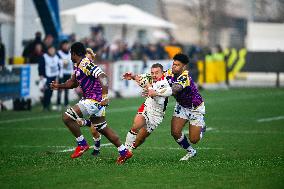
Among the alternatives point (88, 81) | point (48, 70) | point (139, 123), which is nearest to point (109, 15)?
point (48, 70)

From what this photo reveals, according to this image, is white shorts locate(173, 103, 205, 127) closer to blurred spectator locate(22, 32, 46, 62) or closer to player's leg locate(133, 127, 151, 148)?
player's leg locate(133, 127, 151, 148)

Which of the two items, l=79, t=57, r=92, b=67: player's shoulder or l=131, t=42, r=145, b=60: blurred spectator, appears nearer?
l=79, t=57, r=92, b=67: player's shoulder

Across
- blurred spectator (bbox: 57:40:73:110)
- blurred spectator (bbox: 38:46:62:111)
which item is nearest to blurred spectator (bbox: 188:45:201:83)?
blurred spectator (bbox: 57:40:73:110)

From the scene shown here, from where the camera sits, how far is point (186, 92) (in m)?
16.0

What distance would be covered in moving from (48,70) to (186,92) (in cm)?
1237

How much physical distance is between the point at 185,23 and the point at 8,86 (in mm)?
57798

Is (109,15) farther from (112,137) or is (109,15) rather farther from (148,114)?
(112,137)

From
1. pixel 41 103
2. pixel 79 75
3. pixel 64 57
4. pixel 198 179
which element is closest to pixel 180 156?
pixel 79 75

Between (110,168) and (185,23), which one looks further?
(185,23)

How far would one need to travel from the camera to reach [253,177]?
43.8 ft

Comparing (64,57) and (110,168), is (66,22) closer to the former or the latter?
(64,57)

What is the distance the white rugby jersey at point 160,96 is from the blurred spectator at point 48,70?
11944 millimetres

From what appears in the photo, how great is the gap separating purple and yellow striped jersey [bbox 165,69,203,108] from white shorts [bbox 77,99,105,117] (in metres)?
1.29

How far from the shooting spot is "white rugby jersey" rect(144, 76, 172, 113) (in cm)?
1512
